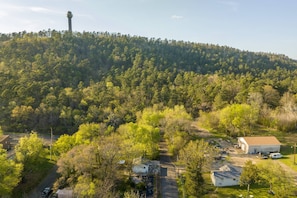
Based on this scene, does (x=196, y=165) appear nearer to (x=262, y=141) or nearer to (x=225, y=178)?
(x=225, y=178)

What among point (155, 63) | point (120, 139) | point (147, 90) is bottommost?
point (120, 139)

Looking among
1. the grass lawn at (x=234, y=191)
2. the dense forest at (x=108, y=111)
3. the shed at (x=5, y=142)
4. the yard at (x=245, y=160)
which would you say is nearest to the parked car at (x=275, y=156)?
the yard at (x=245, y=160)

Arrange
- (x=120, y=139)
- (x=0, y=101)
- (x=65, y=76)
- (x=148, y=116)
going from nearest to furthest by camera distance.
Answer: (x=120, y=139) → (x=148, y=116) → (x=0, y=101) → (x=65, y=76)

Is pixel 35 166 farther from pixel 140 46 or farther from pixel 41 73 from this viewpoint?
pixel 140 46

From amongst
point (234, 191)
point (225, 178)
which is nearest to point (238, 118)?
point (225, 178)

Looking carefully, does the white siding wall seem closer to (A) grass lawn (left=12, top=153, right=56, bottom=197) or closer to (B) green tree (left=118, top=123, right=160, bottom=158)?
(B) green tree (left=118, top=123, right=160, bottom=158)

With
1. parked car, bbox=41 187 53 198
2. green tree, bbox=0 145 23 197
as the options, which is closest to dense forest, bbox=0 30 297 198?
green tree, bbox=0 145 23 197

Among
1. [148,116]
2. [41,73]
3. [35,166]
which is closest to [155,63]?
[41,73]
